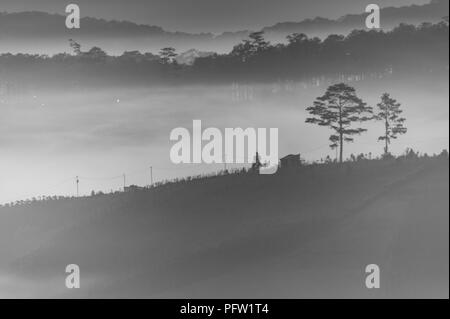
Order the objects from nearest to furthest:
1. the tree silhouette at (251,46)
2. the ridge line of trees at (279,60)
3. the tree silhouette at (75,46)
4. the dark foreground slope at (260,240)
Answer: the dark foreground slope at (260,240)
the ridge line of trees at (279,60)
the tree silhouette at (251,46)
the tree silhouette at (75,46)

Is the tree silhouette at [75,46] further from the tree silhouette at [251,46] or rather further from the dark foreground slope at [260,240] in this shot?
the tree silhouette at [251,46]

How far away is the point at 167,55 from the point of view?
52781 mm

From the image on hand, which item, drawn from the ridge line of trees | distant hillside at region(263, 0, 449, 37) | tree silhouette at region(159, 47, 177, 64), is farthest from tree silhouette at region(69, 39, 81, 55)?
distant hillside at region(263, 0, 449, 37)

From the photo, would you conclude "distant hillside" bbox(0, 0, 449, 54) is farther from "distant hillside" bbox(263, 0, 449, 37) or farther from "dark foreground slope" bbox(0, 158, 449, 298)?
"dark foreground slope" bbox(0, 158, 449, 298)

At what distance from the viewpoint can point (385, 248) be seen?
2002 inches

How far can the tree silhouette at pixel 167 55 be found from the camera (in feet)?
173

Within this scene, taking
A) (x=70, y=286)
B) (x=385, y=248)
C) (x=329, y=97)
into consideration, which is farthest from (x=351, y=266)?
(x=70, y=286)

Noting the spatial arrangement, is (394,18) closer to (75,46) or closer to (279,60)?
(279,60)

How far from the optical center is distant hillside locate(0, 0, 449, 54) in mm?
51188

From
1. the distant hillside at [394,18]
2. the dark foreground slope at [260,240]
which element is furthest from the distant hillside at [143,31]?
the dark foreground slope at [260,240]

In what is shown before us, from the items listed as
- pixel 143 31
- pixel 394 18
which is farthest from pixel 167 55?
pixel 394 18

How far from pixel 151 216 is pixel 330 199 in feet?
18.3

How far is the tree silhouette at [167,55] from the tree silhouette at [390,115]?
649 cm
